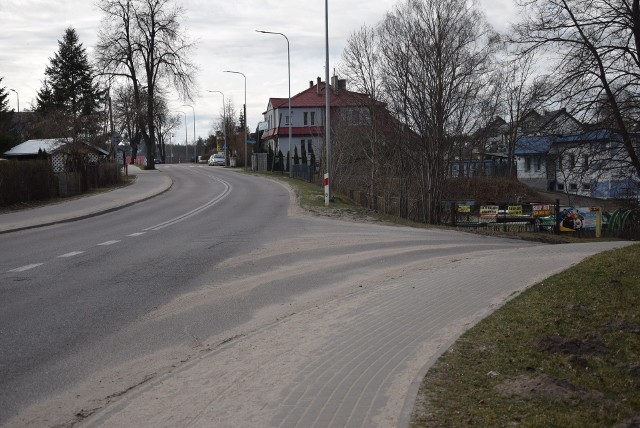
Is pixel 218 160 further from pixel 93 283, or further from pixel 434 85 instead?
pixel 93 283

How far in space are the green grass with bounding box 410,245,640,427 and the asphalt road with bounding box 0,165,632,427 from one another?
1.09 ft

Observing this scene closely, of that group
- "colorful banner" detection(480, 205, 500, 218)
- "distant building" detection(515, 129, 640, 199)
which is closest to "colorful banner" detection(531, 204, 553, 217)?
"colorful banner" detection(480, 205, 500, 218)

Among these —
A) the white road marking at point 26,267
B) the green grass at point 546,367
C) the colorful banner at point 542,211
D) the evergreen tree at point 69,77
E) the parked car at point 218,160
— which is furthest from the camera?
the parked car at point 218,160

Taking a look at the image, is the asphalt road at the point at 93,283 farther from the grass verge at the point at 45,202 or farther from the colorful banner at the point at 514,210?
the colorful banner at the point at 514,210

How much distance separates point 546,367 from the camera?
20.2 feet

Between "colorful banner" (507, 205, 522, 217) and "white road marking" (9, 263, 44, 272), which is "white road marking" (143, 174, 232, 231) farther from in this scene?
"colorful banner" (507, 205, 522, 217)

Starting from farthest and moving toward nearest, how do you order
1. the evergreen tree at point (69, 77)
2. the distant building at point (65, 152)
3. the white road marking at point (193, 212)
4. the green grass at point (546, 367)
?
the evergreen tree at point (69, 77)
the distant building at point (65, 152)
the white road marking at point (193, 212)
the green grass at point (546, 367)

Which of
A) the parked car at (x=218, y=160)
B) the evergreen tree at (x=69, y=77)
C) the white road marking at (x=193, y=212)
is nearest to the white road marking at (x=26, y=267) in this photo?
the white road marking at (x=193, y=212)

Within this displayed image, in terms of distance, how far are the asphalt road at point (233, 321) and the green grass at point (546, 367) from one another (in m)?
0.33

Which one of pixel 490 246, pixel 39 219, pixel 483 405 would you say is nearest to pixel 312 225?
pixel 490 246

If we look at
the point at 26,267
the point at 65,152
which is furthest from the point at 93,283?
the point at 65,152

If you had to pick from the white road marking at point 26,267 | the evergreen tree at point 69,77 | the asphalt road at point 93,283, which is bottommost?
the asphalt road at point 93,283

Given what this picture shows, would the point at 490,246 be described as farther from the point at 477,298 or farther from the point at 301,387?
the point at 301,387

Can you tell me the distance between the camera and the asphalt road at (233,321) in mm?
5582
